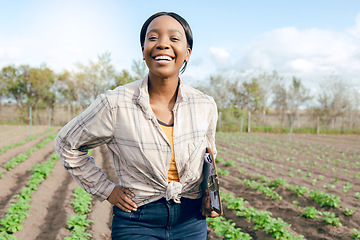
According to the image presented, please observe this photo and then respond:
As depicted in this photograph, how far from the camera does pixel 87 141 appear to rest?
1.52 meters

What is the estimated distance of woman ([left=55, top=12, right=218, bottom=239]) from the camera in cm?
148

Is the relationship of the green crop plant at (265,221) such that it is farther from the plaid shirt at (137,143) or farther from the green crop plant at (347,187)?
the plaid shirt at (137,143)

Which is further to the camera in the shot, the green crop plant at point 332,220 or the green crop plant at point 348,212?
the green crop plant at point 348,212

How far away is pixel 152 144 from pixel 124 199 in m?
0.30

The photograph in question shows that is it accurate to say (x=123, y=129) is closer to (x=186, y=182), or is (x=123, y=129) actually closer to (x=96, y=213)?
(x=186, y=182)

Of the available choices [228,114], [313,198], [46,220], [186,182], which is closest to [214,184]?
[186,182]

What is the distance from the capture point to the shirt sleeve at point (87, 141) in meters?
1.47

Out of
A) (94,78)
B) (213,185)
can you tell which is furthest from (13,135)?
(213,185)

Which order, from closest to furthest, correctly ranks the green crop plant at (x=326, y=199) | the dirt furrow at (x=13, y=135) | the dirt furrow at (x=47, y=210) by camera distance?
the dirt furrow at (x=47, y=210) < the green crop plant at (x=326, y=199) < the dirt furrow at (x=13, y=135)

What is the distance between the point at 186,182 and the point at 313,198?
5.21 meters

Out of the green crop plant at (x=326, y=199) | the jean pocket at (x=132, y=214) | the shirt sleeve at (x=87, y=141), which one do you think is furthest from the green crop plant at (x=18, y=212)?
the green crop plant at (x=326, y=199)

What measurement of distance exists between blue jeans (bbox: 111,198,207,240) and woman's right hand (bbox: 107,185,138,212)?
3 cm

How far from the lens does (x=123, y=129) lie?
1471 millimetres

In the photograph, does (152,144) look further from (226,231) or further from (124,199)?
(226,231)
